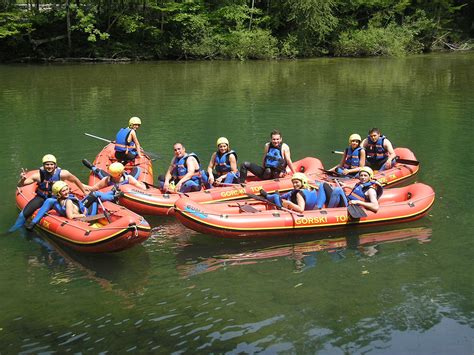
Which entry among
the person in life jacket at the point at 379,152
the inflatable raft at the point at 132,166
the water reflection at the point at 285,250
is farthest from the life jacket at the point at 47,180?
the person in life jacket at the point at 379,152

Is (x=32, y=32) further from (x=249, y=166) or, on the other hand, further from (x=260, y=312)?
(x=260, y=312)

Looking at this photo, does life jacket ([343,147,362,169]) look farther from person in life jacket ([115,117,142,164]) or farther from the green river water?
person in life jacket ([115,117,142,164])

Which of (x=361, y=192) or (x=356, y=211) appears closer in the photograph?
(x=356, y=211)

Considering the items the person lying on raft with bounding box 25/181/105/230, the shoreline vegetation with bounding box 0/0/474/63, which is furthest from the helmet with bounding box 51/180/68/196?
the shoreline vegetation with bounding box 0/0/474/63

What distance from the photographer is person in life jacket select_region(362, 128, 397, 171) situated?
11565mm

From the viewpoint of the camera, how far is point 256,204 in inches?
366

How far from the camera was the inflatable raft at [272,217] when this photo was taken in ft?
27.3

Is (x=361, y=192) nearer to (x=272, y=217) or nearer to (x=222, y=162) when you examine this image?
(x=272, y=217)

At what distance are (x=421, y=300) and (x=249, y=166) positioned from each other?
4.75 m

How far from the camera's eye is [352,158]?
36.2 feet

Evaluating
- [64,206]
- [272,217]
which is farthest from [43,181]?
[272,217]

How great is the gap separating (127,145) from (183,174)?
201 centimetres

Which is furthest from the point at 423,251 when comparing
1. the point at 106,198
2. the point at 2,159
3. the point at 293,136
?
the point at 2,159

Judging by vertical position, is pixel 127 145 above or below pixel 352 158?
above
